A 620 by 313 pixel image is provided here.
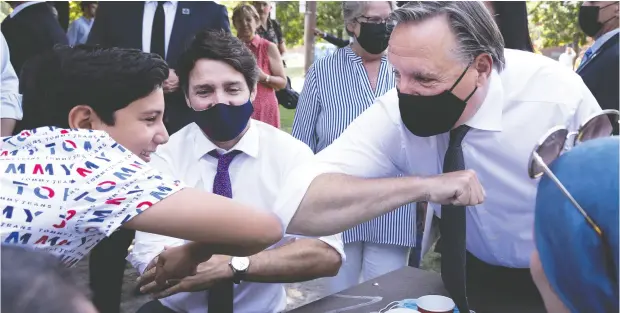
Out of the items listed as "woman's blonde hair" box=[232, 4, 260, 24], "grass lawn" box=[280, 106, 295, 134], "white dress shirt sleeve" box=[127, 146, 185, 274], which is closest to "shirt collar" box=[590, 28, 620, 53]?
"white dress shirt sleeve" box=[127, 146, 185, 274]

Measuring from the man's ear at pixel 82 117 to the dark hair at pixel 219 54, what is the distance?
2.57 ft

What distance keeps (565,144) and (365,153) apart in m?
0.85

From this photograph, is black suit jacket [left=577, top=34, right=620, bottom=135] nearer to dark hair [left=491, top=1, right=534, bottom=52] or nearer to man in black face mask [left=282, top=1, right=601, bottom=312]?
dark hair [left=491, top=1, right=534, bottom=52]

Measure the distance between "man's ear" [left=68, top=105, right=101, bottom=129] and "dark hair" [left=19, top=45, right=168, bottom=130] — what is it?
11 millimetres

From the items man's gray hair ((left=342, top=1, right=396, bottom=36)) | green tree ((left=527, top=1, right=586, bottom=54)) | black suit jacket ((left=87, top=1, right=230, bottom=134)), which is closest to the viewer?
man's gray hair ((left=342, top=1, right=396, bottom=36))

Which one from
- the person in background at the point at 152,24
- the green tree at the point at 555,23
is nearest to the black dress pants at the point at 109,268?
the person in background at the point at 152,24

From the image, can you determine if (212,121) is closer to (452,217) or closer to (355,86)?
(355,86)

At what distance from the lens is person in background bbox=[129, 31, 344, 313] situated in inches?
82.0

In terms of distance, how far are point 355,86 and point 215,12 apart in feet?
3.57

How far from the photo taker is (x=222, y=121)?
2367 millimetres

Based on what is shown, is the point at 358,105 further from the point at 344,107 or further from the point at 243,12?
the point at 243,12

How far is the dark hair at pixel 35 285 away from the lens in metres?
0.76

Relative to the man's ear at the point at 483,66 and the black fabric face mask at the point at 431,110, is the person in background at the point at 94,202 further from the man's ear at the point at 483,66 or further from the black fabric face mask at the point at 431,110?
the man's ear at the point at 483,66

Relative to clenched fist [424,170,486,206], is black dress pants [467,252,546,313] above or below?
below
